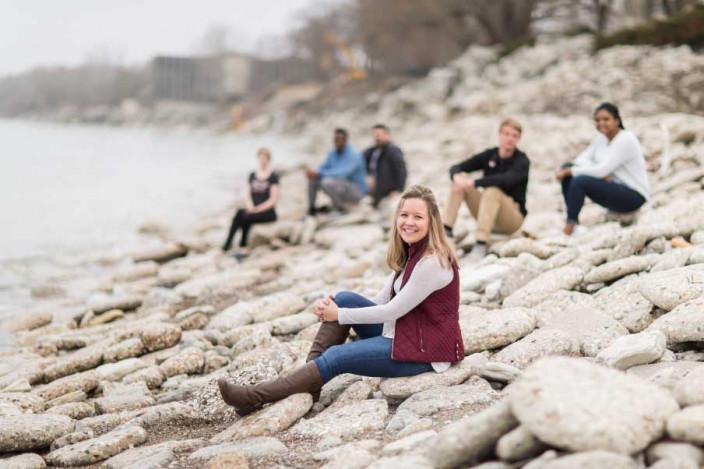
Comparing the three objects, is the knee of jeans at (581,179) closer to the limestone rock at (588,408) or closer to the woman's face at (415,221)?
the woman's face at (415,221)

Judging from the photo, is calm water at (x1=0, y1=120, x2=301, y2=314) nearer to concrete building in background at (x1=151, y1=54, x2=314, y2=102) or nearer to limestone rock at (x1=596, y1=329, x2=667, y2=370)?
limestone rock at (x1=596, y1=329, x2=667, y2=370)

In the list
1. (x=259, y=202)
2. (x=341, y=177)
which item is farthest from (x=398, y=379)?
(x=341, y=177)

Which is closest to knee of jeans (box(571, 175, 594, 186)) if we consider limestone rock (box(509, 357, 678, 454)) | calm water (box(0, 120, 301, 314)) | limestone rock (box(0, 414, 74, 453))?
limestone rock (box(509, 357, 678, 454))

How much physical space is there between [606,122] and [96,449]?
20.1 ft

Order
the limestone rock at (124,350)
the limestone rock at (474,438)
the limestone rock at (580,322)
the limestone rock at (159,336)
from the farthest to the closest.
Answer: the limestone rock at (159,336) → the limestone rock at (124,350) → the limestone rock at (580,322) → the limestone rock at (474,438)

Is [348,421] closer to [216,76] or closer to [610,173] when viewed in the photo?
A: [610,173]

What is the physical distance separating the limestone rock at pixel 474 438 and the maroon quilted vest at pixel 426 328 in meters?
1.34

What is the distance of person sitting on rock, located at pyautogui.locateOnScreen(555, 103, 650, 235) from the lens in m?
7.71

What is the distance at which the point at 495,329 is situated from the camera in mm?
5051

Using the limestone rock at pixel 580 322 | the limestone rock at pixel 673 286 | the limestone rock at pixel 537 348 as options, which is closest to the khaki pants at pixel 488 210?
the limestone rock at pixel 580 322

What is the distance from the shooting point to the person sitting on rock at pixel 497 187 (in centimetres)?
798

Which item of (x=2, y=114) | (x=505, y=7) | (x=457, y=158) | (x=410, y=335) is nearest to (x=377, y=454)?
(x=410, y=335)

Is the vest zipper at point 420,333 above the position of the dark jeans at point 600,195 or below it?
below

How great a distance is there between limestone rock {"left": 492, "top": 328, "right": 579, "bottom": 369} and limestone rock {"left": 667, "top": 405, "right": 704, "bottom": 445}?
1.70m
